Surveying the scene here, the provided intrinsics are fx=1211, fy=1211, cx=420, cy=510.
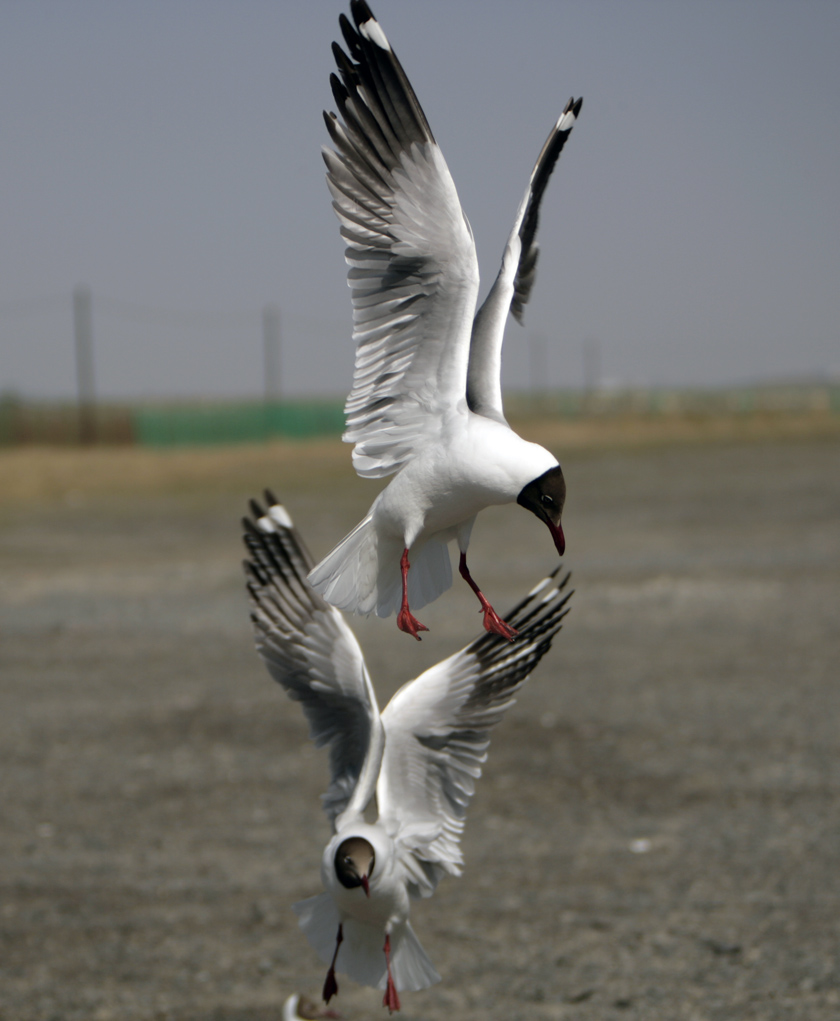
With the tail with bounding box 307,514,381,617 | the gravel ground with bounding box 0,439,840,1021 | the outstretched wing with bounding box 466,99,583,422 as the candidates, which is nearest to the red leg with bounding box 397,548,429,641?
the tail with bounding box 307,514,381,617

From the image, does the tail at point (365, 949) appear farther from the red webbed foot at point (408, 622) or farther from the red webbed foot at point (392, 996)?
the red webbed foot at point (408, 622)

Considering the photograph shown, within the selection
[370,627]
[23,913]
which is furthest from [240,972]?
[370,627]

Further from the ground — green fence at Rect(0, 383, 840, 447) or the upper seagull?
the upper seagull

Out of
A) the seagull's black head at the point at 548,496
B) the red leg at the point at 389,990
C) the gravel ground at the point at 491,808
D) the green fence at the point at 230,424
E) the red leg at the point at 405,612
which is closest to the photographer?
the seagull's black head at the point at 548,496

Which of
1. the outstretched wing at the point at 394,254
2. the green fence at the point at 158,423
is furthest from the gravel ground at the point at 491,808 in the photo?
the green fence at the point at 158,423

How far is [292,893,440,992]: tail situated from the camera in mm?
3154

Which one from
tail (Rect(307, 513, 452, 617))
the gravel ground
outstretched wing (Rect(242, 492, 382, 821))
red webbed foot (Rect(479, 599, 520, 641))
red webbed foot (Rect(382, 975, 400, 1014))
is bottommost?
the gravel ground

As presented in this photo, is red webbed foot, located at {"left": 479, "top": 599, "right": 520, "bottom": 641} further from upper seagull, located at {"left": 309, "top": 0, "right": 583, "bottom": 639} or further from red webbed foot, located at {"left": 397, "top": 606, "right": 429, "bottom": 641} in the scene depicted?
red webbed foot, located at {"left": 397, "top": 606, "right": 429, "bottom": 641}

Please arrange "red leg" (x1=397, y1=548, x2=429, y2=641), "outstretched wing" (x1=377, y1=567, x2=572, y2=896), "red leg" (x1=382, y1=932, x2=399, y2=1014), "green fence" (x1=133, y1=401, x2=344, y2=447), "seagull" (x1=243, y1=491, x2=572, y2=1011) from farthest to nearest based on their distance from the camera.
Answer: "green fence" (x1=133, y1=401, x2=344, y2=447) < "outstretched wing" (x1=377, y1=567, x2=572, y2=896) < "seagull" (x1=243, y1=491, x2=572, y2=1011) < "red leg" (x1=382, y1=932, x2=399, y2=1014) < "red leg" (x1=397, y1=548, x2=429, y2=641)

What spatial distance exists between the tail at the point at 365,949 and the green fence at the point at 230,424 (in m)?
35.7

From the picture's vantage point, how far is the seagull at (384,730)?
3139 millimetres

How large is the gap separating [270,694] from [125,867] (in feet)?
14.1

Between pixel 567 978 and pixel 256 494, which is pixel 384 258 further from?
pixel 256 494

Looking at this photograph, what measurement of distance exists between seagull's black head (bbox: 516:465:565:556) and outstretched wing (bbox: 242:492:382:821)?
130 cm
